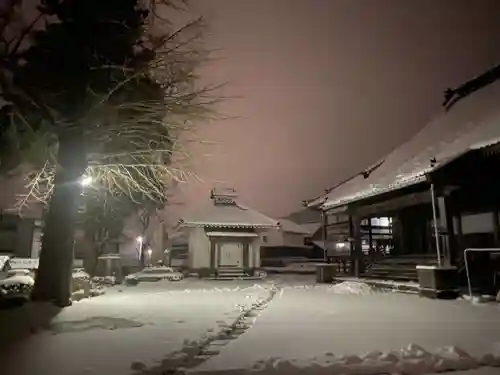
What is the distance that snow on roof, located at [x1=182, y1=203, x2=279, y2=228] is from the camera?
2717 centimetres

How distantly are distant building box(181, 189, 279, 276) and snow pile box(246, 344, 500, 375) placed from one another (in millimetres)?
22634

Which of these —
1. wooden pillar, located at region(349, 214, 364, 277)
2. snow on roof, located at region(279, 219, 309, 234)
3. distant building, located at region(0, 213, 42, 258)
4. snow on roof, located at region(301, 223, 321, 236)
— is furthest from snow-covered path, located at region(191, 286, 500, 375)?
snow on roof, located at region(301, 223, 321, 236)

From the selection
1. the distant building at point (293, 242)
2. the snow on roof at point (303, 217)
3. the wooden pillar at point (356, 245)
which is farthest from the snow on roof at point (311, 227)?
the wooden pillar at point (356, 245)

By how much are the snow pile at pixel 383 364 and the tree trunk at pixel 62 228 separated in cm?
630

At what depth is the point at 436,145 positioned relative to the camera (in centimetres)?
1450

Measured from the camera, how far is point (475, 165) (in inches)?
460

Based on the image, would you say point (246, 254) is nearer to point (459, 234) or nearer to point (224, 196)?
point (224, 196)

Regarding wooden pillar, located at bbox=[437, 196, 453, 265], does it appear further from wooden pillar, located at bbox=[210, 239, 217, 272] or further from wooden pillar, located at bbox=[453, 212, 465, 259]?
wooden pillar, located at bbox=[210, 239, 217, 272]

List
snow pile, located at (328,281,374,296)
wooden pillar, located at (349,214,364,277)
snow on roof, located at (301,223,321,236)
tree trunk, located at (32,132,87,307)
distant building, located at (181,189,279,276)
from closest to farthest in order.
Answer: tree trunk, located at (32,132,87,307), snow pile, located at (328,281,374,296), wooden pillar, located at (349,214,364,277), distant building, located at (181,189,279,276), snow on roof, located at (301,223,321,236)

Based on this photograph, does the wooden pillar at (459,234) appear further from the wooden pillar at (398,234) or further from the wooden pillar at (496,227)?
the wooden pillar at (398,234)

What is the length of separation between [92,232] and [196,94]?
1436 centimetres

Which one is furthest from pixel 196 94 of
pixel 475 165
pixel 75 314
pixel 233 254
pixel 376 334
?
pixel 233 254

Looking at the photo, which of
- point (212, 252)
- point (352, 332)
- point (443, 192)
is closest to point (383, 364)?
point (352, 332)

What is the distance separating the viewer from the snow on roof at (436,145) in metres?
11.8
